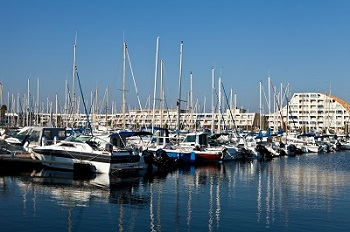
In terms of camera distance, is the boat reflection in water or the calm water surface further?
the boat reflection in water

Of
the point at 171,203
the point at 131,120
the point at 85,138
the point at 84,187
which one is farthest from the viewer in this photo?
the point at 131,120

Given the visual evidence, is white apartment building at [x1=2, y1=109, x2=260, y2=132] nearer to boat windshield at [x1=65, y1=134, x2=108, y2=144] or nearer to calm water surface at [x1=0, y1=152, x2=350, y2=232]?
boat windshield at [x1=65, y1=134, x2=108, y2=144]

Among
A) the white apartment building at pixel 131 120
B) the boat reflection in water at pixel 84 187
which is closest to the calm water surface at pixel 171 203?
the boat reflection in water at pixel 84 187

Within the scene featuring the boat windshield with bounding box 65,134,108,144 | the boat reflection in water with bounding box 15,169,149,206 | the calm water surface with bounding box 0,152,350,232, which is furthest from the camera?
the boat windshield with bounding box 65,134,108,144

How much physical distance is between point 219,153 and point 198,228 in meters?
29.3

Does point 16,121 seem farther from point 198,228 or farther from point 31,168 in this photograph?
point 198,228

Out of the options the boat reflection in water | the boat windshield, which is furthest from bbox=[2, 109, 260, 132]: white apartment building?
the boat reflection in water

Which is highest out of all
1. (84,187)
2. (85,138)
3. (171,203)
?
(85,138)

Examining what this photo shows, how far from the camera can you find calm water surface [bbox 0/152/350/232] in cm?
1923

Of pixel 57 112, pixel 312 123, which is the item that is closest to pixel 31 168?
pixel 57 112

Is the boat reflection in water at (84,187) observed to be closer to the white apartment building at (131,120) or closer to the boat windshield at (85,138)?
the boat windshield at (85,138)

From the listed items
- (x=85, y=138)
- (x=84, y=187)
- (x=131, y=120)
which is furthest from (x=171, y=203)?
(x=131, y=120)

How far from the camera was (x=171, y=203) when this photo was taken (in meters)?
24.1

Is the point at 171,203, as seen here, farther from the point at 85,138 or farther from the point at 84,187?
the point at 85,138
